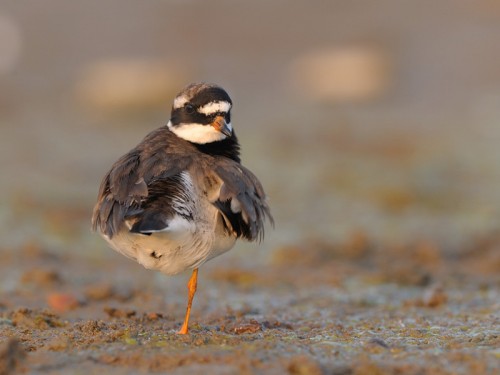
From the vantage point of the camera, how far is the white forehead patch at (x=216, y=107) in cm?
612

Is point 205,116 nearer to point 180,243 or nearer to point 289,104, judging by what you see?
point 180,243

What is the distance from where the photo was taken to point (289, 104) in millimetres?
18969

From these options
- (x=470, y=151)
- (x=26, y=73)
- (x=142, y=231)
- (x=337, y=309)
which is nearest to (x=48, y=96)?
(x=26, y=73)

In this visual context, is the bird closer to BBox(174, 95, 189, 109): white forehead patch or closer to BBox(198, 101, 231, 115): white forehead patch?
BBox(198, 101, 231, 115): white forehead patch

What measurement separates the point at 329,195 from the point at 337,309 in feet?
16.9

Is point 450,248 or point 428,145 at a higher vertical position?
point 428,145

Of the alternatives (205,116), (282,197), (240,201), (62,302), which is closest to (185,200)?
(240,201)

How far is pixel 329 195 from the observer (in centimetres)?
1231

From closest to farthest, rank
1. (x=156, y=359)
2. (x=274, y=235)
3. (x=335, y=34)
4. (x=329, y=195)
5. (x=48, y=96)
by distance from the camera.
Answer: (x=156, y=359) → (x=274, y=235) → (x=329, y=195) → (x=48, y=96) → (x=335, y=34)

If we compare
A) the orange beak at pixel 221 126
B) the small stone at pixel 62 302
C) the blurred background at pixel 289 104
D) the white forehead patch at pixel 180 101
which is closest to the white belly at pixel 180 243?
the orange beak at pixel 221 126

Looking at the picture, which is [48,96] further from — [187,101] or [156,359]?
[156,359]

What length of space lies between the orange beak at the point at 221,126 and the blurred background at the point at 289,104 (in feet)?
13.0

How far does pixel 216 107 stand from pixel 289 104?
42.5 ft

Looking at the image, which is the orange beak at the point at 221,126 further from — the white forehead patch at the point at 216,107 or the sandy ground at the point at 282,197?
the sandy ground at the point at 282,197
